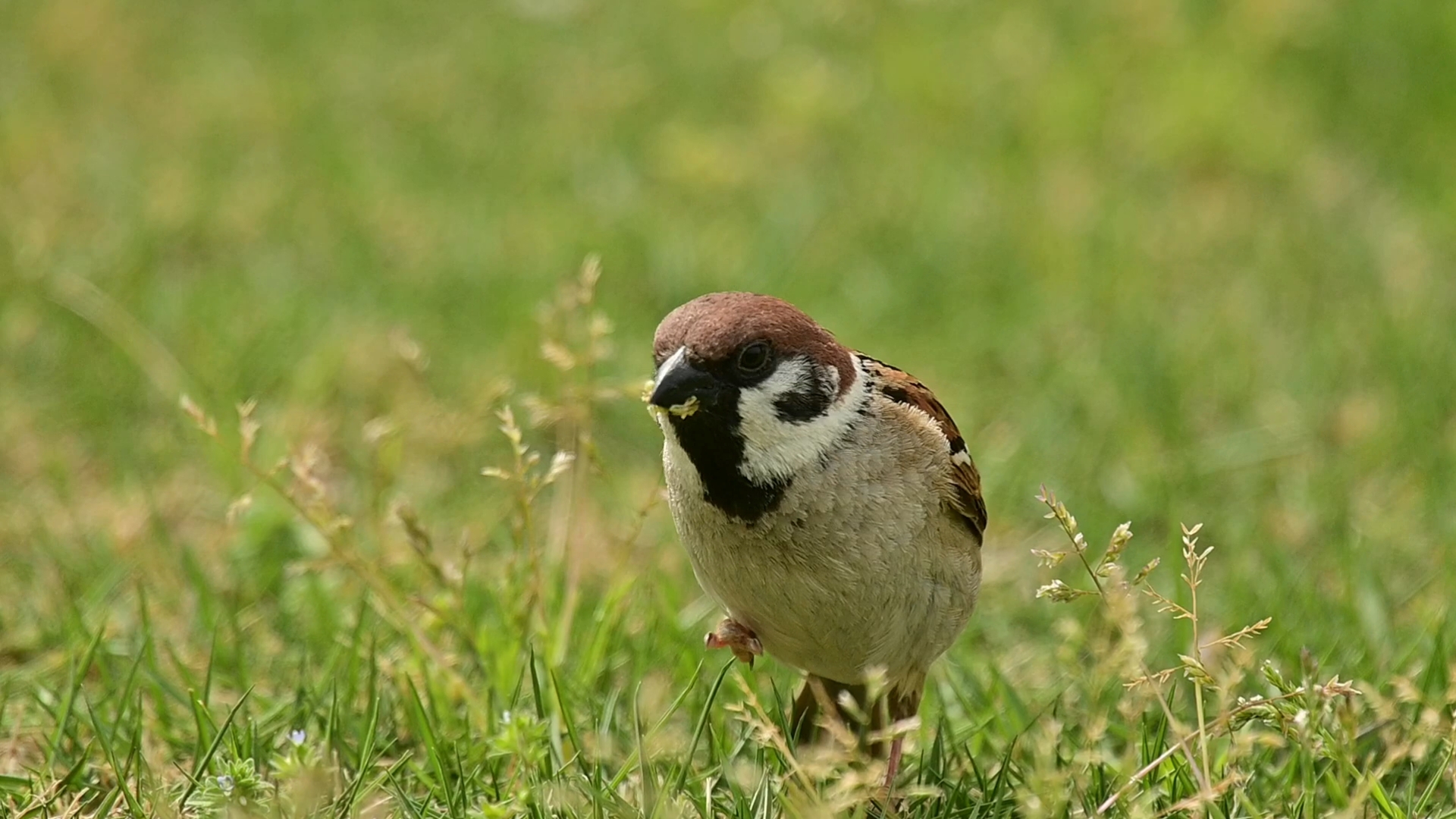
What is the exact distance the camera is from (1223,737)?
290 cm

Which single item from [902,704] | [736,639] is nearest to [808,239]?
[902,704]

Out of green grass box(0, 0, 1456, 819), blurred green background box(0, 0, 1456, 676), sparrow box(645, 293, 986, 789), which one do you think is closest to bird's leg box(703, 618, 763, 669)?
sparrow box(645, 293, 986, 789)

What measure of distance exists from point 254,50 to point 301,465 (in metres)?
4.61

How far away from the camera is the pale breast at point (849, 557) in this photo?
2.60 meters

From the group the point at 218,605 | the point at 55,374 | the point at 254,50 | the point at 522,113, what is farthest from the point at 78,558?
the point at 254,50

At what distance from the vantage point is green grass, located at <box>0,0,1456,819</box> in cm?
270

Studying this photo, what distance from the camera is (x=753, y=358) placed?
8.38ft

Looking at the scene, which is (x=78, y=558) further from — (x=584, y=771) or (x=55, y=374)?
(x=584, y=771)

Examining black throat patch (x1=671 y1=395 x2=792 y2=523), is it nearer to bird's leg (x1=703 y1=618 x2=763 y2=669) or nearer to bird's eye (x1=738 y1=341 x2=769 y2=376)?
bird's eye (x1=738 y1=341 x2=769 y2=376)

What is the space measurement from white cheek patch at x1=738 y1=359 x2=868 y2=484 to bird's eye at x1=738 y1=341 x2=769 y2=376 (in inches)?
1.0

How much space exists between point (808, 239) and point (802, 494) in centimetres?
324

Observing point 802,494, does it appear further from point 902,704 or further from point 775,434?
point 902,704

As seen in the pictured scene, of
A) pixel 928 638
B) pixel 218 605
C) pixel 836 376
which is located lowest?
pixel 218 605

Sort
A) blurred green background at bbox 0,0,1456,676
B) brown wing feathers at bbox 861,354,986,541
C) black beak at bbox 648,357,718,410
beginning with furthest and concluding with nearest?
blurred green background at bbox 0,0,1456,676, brown wing feathers at bbox 861,354,986,541, black beak at bbox 648,357,718,410
